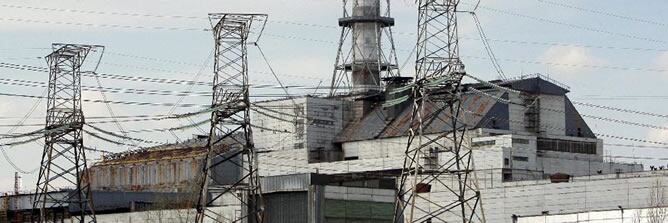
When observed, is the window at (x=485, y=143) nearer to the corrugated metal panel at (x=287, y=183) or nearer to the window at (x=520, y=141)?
the window at (x=520, y=141)

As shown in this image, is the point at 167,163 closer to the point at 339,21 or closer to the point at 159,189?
the point at 159,189

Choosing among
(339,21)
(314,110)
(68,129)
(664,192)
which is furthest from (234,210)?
(339,21)

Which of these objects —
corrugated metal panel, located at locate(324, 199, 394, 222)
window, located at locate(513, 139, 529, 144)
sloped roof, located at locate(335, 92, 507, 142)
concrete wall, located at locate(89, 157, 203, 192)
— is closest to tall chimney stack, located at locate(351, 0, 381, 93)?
sloped roof, located at locate(335, 92, 507, 142)

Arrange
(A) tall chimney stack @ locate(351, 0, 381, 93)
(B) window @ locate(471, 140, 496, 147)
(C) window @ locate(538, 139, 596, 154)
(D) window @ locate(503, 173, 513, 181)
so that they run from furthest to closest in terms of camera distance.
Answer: (A) tall chimney stack @ locate(351, 0, 381, 93) < (C) window @ locate(538, 139, 596, 154) < (B) window @ locate(471, 140, 496, 147) < (D) window @ locate(503, 173, 513, 181)

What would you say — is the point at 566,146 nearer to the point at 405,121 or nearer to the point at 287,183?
the point at 405,121

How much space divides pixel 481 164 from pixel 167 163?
103 feet

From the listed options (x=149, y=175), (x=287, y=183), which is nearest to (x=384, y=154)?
(x=149, y=175)

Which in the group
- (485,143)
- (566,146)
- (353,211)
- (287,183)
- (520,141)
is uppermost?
(520,141)

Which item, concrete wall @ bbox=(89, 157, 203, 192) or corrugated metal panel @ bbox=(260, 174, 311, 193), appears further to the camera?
concrete wall @ bbox=(89, 157, 203, 192)

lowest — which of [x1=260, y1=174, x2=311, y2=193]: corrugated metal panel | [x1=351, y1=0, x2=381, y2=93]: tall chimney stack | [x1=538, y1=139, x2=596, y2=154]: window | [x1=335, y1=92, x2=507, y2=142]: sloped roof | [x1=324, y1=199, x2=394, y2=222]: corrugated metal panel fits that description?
[x1=324, y1=199, x2=394, y2=222]: corrugated metal panel

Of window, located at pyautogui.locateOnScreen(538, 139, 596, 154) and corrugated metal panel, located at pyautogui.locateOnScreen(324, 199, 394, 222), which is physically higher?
window, located at pyautogui.locateOnScreen(538, 139, 596, 154)

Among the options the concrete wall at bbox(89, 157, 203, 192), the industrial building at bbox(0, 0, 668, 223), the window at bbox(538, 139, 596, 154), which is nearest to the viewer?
the industrial building at bbox(0, 0, 668, 223)

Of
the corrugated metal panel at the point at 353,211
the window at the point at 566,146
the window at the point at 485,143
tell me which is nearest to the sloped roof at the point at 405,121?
the window at the point at 485,143

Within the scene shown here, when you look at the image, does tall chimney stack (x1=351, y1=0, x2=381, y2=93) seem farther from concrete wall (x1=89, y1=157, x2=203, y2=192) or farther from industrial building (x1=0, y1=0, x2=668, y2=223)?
concrete wall (x1=89, y1=157, x2=203, y2=192)
